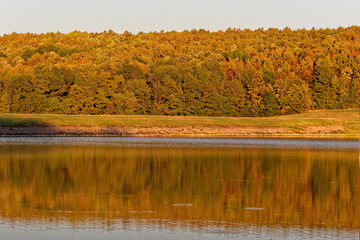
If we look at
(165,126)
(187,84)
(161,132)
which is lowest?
(161,132)

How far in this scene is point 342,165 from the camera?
38.4 m

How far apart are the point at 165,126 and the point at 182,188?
191 ft

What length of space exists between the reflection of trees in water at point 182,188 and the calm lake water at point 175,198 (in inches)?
1.4

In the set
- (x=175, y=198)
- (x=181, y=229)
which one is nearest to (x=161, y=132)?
(x=175, y=198)

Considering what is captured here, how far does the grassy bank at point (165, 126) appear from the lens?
249 feet

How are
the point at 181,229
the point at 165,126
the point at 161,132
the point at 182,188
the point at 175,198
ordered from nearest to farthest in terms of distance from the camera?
the point at 181,229 < the point at 175,198 < the point at 182,188 < the point at 161,132 < the point at 165,126

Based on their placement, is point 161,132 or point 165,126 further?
point 165,126

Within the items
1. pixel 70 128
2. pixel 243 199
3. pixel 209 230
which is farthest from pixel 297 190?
pixel 70 128

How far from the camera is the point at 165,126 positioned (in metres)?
84.5

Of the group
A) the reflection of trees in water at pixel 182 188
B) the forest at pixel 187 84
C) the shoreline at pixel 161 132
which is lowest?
the shoreline at pixel 161 132

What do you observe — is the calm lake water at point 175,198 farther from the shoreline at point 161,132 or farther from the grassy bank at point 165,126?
the grassy bank at point 165,126

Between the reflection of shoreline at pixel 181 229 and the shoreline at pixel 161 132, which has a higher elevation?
the reflection of shoreline at pixel 181 229

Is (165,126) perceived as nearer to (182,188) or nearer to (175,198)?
(182,188)

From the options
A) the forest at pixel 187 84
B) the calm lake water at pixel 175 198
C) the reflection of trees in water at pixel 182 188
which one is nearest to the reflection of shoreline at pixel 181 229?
the calm lake water at pixel 175 198
